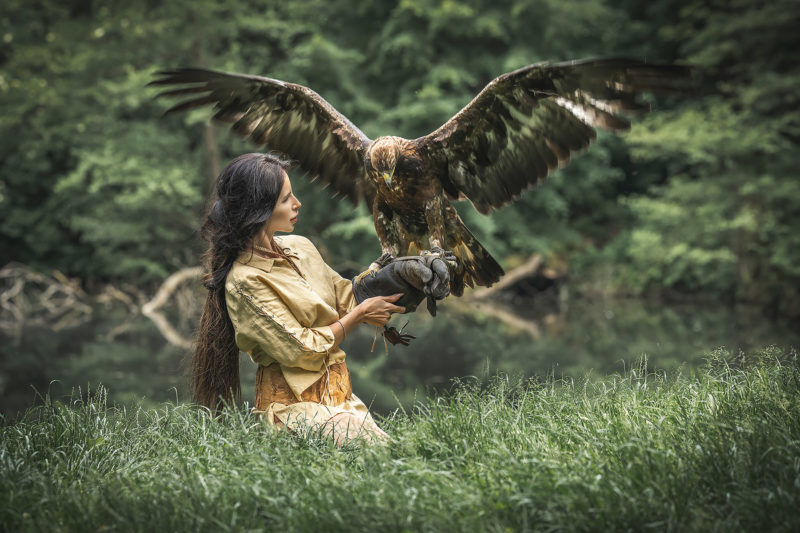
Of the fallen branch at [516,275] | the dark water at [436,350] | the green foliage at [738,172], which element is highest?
the green foliage at [738,172]

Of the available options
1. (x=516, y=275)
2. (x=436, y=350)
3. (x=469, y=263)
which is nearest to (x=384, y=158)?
(x=469, y=263)

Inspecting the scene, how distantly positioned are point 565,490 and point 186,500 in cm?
140

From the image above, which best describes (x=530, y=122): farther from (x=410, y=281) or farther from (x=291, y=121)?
(x=291, y=121)

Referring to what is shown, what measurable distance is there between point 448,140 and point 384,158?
0.41 metres

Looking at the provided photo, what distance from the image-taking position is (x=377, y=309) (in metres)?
3.02

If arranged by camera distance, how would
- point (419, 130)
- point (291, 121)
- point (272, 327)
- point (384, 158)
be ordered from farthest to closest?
point (419, 130) → point (291, 121) → point (384, 158) → point (272, 327)

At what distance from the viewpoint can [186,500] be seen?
2555 millimetres

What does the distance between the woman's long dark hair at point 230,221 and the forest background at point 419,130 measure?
1237 cm

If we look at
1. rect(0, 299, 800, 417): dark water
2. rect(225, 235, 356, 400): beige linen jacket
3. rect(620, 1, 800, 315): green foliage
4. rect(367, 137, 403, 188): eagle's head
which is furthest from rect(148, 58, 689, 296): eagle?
rect(620, 1, 800, 315): green foliage

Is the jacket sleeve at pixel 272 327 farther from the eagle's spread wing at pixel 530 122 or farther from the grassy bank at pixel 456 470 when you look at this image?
the eagle's spread wing at pixel 530 122

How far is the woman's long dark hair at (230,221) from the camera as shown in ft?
9.68

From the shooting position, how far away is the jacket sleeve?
285 cm

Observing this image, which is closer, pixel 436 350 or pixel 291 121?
pixel 291 121

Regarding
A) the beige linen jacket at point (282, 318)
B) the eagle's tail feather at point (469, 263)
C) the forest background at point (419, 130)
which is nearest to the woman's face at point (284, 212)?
the beige linen jacket at point (282, 318)
